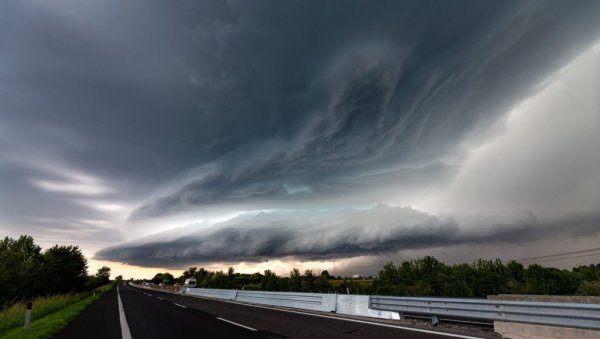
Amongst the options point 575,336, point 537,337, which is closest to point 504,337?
point 537,337

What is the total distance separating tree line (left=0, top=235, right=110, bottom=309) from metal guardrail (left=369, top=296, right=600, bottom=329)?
107 feet

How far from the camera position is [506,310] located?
22.9 ft

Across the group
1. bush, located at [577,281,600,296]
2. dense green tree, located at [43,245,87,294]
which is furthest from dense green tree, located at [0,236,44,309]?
bush, located at [577,281,600,296]

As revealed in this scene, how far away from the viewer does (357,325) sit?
9562 mm

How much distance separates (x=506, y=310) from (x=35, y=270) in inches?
1976

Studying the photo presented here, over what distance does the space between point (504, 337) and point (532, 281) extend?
281 feet

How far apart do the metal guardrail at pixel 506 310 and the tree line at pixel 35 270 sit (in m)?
32.6

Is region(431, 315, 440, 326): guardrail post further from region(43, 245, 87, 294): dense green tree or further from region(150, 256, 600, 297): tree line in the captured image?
region(150, 256, 600, 297): tree line

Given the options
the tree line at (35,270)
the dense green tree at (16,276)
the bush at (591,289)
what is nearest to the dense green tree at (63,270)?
the tree line at (35,270)

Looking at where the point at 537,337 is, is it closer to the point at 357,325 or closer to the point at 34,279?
the point at 357,325

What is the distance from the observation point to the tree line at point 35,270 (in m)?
34.6

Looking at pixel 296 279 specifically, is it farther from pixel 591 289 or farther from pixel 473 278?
pixel 591 289

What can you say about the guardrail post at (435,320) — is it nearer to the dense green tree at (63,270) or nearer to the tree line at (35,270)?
the tree line at (35,270)

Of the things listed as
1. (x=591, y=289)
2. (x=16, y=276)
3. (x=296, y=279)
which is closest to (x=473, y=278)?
(x=296, y=279)
